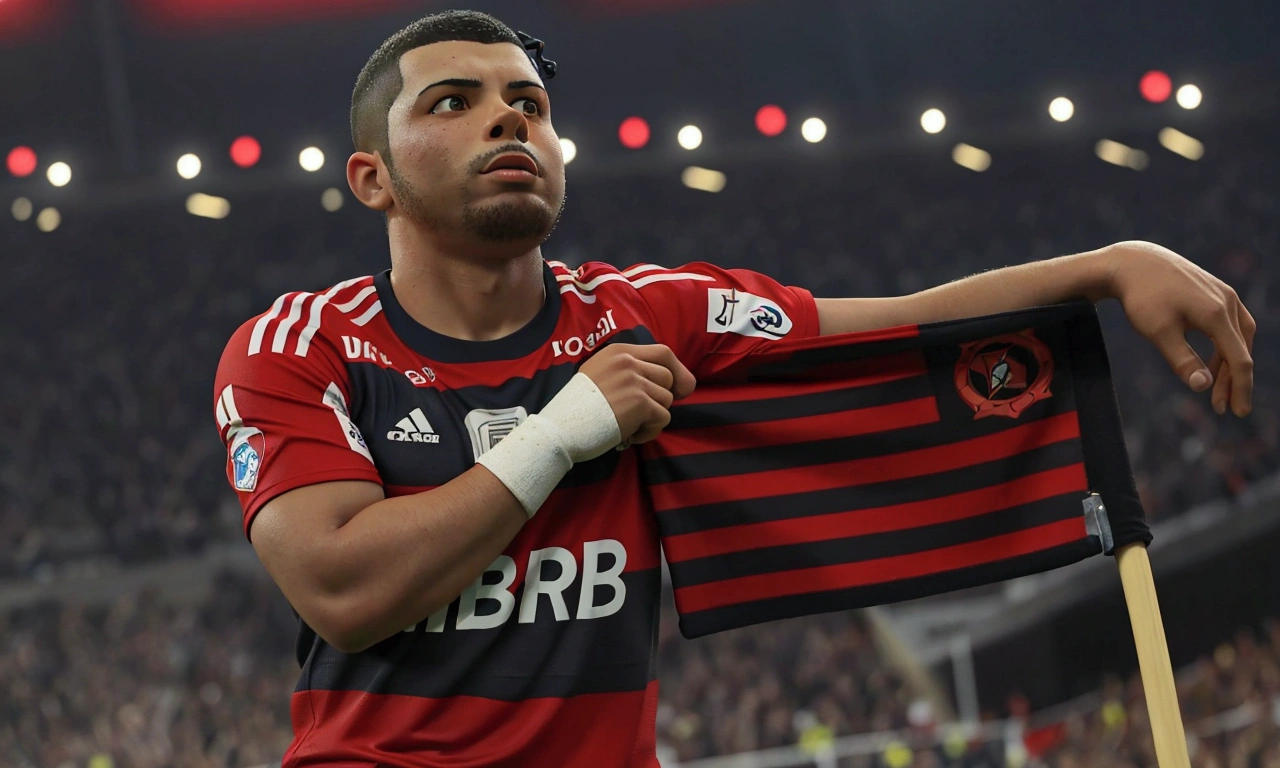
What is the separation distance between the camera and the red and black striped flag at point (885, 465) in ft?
6.91

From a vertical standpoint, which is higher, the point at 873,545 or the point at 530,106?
the point at 530,106

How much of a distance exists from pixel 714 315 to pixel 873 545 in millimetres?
456

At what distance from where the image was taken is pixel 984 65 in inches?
378

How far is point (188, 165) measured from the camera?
30.3 feet

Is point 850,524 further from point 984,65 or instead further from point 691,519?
point 984,65

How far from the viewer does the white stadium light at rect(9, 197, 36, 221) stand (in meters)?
10.4

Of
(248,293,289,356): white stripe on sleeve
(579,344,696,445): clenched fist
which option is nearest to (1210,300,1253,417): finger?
(579,344,696,445): clenched fist

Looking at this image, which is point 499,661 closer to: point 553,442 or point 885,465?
point 553,442

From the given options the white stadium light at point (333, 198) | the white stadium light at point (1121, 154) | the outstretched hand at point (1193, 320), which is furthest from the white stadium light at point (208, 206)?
the outstretched hand at point (1193, 320)

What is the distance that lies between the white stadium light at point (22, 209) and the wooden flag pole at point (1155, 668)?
398 inches

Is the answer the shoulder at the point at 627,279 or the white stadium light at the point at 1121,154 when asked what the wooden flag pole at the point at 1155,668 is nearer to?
the shoulder at the point at 627,279

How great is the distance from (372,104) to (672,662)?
26.3 ft

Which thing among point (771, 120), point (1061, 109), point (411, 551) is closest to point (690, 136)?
point (771, 120)

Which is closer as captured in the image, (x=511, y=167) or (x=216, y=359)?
(x=511, y=167)
